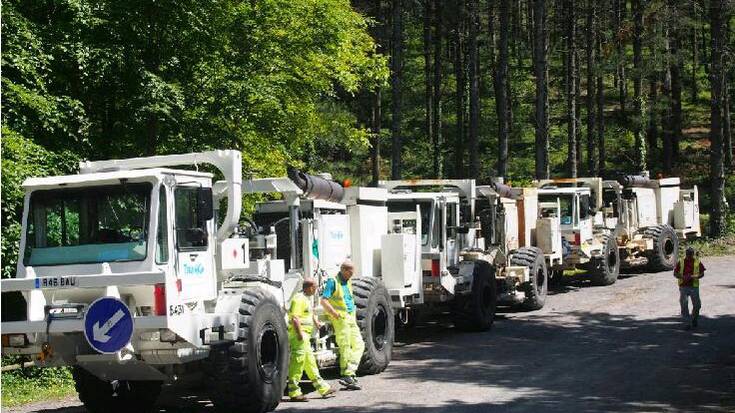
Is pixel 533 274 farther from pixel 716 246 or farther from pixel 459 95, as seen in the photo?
pixel 459 95

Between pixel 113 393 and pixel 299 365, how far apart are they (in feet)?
7.78

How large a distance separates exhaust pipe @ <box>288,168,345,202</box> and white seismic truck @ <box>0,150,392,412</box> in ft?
4.20

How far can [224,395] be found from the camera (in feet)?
33.0

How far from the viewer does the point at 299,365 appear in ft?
37.5

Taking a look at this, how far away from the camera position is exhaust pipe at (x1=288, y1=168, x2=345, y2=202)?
12320 mm

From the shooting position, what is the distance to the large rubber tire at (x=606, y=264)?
23.7 m

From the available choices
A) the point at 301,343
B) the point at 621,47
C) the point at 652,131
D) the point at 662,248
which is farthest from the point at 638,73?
the point at 301,343

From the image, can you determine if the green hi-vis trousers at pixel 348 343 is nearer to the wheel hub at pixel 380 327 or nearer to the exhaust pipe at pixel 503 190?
the wheel hub at pixel 380 327

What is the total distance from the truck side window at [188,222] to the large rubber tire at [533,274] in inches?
420

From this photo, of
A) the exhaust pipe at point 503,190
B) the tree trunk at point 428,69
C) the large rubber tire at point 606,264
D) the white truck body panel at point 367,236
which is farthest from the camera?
the tree trunk at point 428,69

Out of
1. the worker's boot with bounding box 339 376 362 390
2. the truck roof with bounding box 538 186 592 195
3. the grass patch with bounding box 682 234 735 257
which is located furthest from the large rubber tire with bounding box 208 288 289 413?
the grass patch with bounding box 682 234 735 257

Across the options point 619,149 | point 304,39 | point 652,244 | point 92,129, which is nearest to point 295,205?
point 92,129

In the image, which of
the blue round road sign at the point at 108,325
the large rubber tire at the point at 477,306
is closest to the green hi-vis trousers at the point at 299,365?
the blue round road sign at the point at 108,325

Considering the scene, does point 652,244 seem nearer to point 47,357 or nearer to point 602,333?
point 602,333
